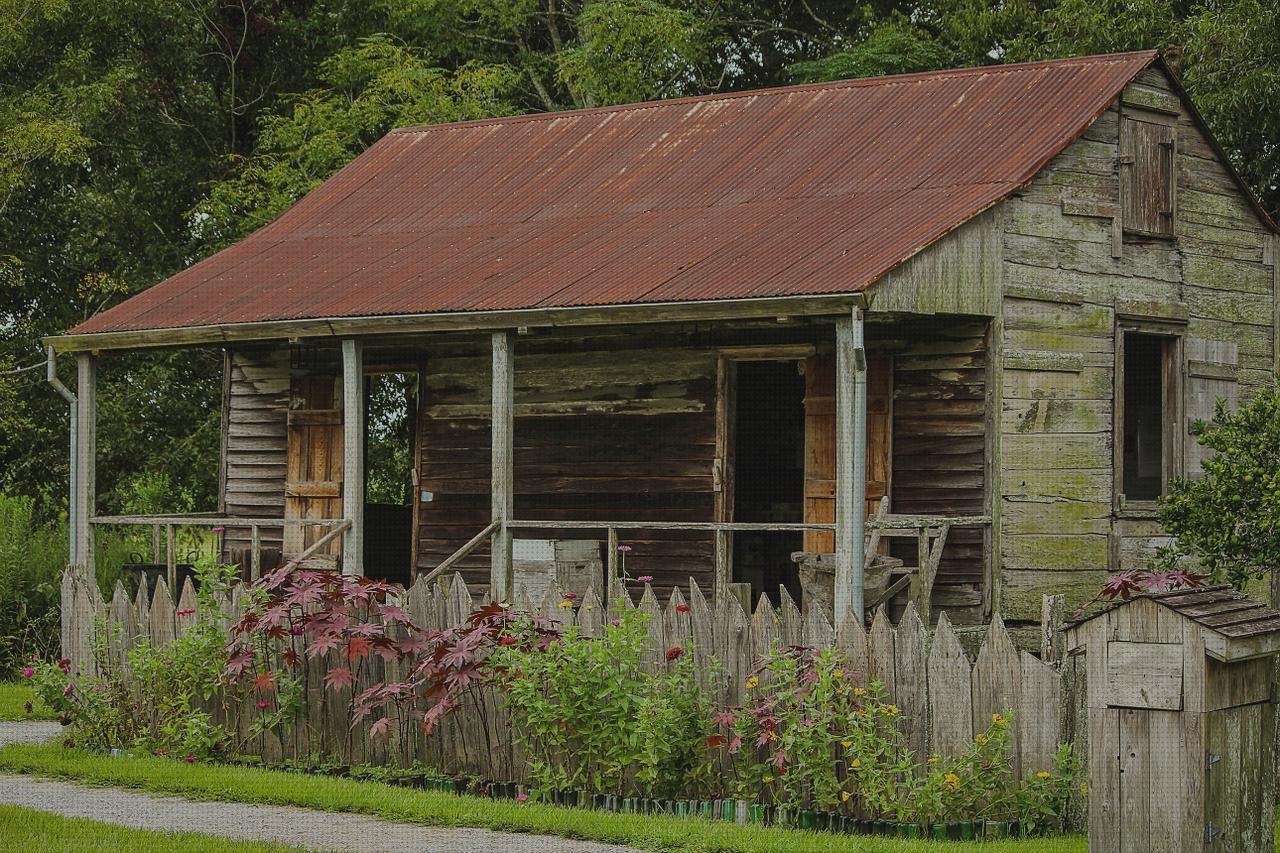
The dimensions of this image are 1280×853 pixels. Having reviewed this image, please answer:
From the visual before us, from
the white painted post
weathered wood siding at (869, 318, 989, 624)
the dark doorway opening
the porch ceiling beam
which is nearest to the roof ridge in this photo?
→ the dark doorway opening

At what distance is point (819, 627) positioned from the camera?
10.8 metres

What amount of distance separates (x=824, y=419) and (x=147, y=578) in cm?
663

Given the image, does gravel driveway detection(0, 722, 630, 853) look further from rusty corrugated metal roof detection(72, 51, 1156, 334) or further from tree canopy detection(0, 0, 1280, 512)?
tree canopy detection(0, 0, 1280, 512)

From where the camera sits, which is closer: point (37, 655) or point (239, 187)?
point (37, 655)

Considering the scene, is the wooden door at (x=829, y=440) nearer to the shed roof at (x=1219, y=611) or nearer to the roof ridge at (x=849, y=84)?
the roof ridge at (x=849, y=84)

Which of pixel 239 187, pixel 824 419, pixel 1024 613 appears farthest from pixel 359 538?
pixel 239 187

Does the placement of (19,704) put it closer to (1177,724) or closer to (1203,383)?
(1203,383)

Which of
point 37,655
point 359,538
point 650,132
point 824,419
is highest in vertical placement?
point 650,132

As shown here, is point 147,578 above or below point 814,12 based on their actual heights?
below

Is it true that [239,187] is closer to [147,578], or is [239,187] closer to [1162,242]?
[147,578]

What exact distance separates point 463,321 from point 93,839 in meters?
6.68

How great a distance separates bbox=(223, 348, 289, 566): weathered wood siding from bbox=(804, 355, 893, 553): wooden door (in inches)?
245

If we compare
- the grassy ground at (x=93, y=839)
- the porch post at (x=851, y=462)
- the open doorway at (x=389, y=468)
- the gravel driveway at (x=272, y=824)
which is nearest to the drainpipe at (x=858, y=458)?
the porch post at (x=851, y=462)

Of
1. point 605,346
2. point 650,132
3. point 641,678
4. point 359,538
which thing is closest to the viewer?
point 641,678
